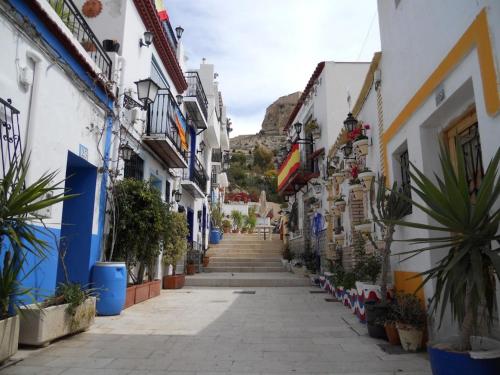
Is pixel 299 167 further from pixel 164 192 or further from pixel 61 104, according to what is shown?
pixel 61 104

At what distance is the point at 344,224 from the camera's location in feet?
32.5

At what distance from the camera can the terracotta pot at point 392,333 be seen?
493 centimetres

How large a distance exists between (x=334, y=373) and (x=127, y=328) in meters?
3.45

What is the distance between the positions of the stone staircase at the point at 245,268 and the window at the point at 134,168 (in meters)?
4.52

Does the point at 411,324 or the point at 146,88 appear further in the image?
the point at 146,88

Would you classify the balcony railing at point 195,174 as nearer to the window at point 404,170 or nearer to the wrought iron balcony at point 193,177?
the wrought iron balcony at point 193,177

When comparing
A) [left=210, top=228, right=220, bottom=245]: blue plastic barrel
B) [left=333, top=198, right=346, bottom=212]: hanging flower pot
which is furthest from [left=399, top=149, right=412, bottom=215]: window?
[left=210, top=228, right=220, bottom=245]: blue plastic barrel

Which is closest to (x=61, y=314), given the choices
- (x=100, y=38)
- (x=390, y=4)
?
(x=100, y=38)

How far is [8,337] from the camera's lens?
398 centimetres

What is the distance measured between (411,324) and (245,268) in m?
11.3

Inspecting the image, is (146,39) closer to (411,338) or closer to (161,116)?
(161,116)

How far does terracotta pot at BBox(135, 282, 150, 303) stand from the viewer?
8.41m

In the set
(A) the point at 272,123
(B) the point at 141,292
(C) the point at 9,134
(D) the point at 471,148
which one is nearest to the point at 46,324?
(C) the point at 9,134

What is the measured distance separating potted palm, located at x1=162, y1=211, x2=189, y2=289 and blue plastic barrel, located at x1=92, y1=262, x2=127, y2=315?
209 centimetres
